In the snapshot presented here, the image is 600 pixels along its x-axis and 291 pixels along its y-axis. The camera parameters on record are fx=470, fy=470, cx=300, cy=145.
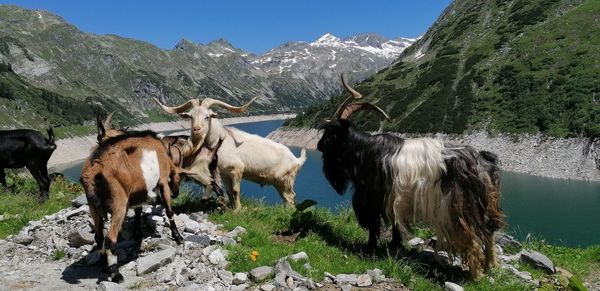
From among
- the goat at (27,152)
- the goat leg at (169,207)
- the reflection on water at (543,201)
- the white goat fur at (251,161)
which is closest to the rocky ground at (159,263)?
the goat leg at (169,207)

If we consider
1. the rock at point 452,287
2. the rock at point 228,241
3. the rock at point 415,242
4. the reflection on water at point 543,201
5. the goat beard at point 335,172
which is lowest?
the reflection on water at point 543,201

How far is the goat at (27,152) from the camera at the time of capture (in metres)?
13.8

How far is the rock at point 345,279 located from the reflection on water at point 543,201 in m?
25.9

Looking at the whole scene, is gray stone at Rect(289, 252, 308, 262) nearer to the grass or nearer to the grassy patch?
the grassy patch

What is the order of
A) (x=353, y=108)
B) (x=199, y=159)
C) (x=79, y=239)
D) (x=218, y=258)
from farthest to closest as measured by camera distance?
(x=199, y=159) < (x=353, y=108) < (x=79, y=239) < (x=218, y=258)

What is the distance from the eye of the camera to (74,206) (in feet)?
37.3

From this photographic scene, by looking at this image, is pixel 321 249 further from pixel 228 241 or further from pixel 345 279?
pixel 228 241

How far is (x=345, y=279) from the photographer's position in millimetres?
7238

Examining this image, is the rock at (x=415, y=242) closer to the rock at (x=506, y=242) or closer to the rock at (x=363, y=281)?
the rock at (x=506, y=242)

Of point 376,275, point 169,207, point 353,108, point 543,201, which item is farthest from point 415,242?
point 543,201

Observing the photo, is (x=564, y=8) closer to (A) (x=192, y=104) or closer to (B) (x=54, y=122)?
(A) (x=192, y=104)

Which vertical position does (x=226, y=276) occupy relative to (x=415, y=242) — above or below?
above

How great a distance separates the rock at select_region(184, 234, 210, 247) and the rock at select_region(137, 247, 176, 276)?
2.00 ft

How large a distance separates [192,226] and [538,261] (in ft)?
22.4
